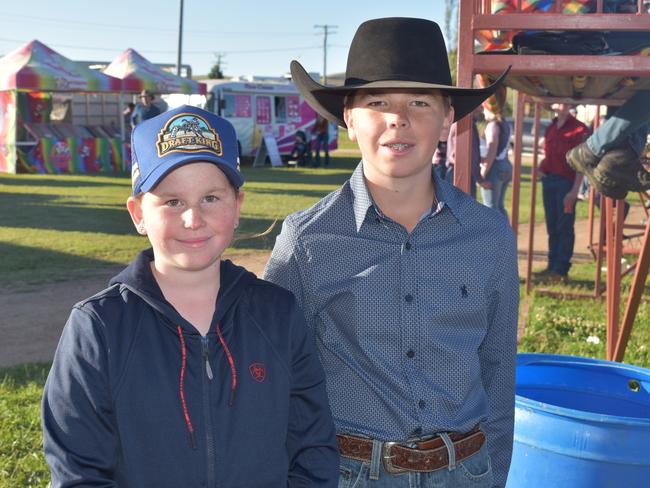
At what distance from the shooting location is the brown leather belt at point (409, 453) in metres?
2.24

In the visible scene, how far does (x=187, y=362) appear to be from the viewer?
193cm

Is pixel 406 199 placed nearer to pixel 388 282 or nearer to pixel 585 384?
pixel 388 282

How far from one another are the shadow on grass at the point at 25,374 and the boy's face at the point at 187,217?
11.2 feet

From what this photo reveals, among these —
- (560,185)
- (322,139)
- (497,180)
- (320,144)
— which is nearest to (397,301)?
(560,185)

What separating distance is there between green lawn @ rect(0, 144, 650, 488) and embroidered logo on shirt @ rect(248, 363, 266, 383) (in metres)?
0.64

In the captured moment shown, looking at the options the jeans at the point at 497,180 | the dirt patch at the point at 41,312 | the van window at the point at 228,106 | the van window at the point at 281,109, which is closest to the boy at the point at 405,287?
the dirt patch at the point at 41,312

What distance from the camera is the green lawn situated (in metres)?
4.49

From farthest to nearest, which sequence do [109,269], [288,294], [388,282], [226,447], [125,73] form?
[125,73]
[109,269]
[388,282]
[288,294]
[226,447]

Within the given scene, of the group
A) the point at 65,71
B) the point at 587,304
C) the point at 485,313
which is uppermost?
the point at 65,71

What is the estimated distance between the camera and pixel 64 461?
70.9 inches

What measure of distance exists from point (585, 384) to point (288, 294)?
157 centimetres

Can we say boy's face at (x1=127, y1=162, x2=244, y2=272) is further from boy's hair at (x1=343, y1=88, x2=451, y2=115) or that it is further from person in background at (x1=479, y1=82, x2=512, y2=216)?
person in background at (x1=479, y1=82, x2=512, y2=216)

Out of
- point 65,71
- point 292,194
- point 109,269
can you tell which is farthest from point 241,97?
point 109,269

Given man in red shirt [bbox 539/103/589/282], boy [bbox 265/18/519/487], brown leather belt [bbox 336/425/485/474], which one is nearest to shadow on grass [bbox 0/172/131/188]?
man in red shirt [bbox 539/103/589/282]
